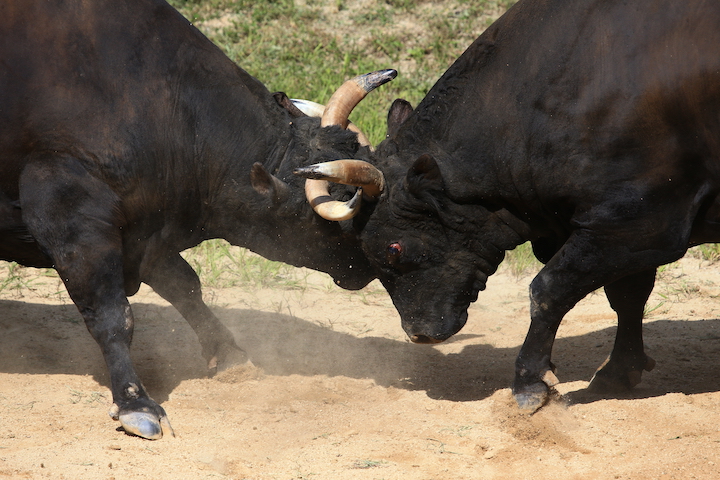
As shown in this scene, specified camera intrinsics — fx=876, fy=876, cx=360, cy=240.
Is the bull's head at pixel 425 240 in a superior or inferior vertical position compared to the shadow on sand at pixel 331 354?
superior

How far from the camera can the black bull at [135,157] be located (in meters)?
4.86

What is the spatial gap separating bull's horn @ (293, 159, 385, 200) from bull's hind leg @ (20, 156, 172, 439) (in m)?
1.13

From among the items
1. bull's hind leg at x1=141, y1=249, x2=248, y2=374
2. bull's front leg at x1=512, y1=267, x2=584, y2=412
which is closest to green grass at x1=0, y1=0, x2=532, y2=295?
bull's hind leg at x1=141, y1=249, x2=248, y2=374

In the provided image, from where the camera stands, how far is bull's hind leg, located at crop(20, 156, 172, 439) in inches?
190

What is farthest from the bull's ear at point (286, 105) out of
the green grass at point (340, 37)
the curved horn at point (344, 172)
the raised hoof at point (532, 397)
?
the green grass at point (340, 37)

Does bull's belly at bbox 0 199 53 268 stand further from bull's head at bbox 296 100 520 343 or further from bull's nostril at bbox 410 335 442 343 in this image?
bull's nostril at bbox 410 335 442 343

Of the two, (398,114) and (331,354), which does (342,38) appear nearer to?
(398,114)

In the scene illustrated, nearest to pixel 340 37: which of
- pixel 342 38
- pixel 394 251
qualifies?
pixel 342 38

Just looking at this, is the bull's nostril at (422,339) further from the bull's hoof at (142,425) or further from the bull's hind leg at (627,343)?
the bull's hoof at (142,425)

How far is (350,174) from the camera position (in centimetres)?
496

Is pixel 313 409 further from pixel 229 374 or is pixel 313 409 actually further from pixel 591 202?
pixel 591 202

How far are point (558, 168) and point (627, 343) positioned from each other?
1.42 m

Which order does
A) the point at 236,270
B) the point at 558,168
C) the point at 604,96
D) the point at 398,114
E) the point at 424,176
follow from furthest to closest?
1. the point at 236,270
2. the point at 398,114
3. the point at 424,176
4. the point at 558,168
5. the point at 604,96

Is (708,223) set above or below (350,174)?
above
